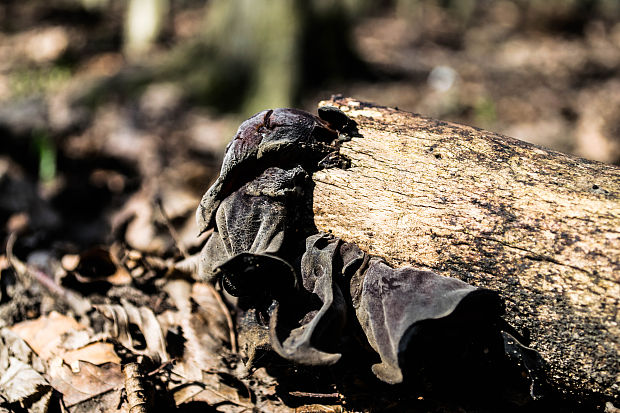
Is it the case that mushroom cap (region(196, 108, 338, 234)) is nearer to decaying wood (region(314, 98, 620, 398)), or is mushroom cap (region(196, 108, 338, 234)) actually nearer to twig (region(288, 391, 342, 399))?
decaying wood (region(314, 98, 620, 398))

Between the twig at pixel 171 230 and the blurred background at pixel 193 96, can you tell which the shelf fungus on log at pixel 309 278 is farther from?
the blurred background at pixel 193 96

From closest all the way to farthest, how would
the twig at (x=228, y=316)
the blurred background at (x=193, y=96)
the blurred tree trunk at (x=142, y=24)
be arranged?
the twig at (x=228, y=316) < the blurred background at (x=193, y=96) < the blurred tree trunk at (x=142, y=24)

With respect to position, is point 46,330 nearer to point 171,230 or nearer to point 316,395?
point 171,230

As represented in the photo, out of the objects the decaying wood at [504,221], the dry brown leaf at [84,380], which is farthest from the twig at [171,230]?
the decaying wood at [504,221]

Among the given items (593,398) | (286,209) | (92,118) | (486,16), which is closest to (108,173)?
(92,118)

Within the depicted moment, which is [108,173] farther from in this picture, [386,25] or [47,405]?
[386,25]

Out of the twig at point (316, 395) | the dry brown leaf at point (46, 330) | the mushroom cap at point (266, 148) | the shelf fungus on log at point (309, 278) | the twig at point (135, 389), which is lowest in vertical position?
the dry brown leaf at point (46, 330)

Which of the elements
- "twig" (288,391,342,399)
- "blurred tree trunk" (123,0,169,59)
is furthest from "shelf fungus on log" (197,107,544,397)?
"blurred tree trunk" (123,0,169,59)

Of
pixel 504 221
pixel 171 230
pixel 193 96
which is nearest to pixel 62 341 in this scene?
pixel 171 230
